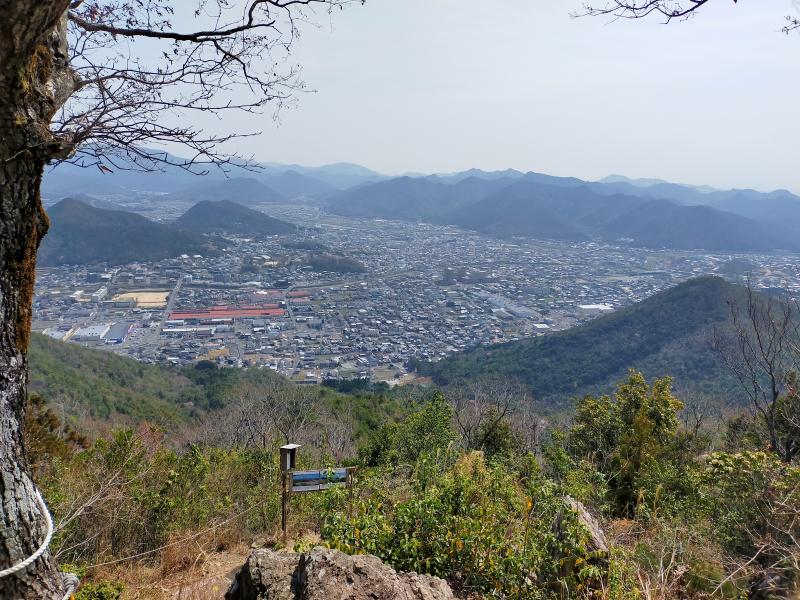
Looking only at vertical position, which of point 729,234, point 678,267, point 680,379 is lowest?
point 680,379

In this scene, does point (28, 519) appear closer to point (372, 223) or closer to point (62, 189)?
point (372, 223)

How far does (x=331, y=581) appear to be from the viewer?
191cm

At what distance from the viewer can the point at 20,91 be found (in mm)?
1438

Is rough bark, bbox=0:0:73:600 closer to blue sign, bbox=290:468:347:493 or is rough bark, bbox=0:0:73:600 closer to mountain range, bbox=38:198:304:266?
blue sign, bbox=290:468:347:493

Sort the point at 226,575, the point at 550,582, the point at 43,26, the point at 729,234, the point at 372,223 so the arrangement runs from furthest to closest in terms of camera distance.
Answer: the point at 372,223 → the point at 729,234 → the point at 226,575 → the point at 550,582 → the point at 43,26

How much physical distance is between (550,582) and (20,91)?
2.79m

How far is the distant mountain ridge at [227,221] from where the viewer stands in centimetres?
8332

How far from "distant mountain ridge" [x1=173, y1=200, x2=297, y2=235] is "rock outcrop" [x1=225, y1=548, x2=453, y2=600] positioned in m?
84.2

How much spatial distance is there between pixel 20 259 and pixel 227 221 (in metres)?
92.3

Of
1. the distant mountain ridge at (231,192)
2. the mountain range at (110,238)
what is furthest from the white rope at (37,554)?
the distant mountain ridge at (231,192)

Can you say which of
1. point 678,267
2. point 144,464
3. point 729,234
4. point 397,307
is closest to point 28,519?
point 144,464

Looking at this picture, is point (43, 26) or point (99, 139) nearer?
point (43, 26)

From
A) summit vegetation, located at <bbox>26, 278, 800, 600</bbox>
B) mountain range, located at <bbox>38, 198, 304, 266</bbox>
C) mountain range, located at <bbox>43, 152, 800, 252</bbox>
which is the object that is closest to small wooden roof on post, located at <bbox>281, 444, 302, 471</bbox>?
summit vegetation, located at <bbox>26, 278, 800, 600</bbox>

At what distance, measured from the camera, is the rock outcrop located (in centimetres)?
189
